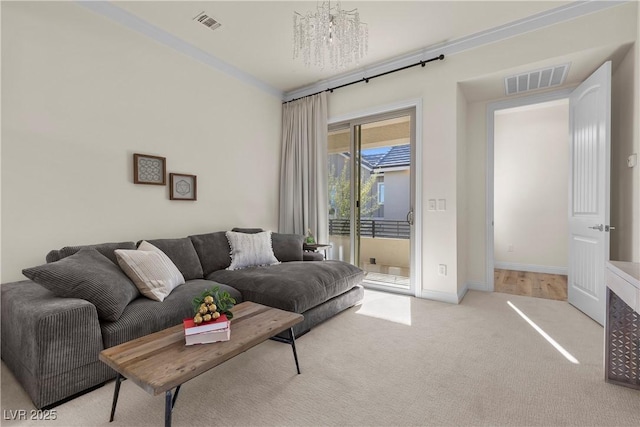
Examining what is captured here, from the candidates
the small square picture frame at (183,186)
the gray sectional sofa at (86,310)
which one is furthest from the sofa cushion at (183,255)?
the small square picture frame at (183,186)

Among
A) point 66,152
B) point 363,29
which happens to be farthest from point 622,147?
point 66,152

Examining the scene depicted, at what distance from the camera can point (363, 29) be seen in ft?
9.82

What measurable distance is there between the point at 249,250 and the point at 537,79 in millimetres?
3730

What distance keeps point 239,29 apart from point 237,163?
1.57 metres

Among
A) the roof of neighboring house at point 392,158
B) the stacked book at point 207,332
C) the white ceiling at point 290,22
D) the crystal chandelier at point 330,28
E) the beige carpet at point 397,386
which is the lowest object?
the beige carpet at point 397,386

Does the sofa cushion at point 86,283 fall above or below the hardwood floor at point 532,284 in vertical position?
above

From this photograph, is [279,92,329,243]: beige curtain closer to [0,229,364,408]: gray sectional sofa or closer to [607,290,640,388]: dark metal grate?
[0,229,364,408]: gray sectional sofa

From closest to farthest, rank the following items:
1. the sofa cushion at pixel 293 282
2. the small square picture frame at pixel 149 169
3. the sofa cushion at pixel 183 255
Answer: the sofa cushion at pixel 293 282 → the sofa cushion at pixel 183 255 → the small square picture frame at pixel 149 169

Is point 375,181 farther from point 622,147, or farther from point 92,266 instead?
point 92,266

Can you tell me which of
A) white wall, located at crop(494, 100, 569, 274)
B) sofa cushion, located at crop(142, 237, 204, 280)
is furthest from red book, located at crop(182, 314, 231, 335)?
white wall, located at crop(494, 100, 569, 274)

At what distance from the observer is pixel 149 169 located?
3014 mm

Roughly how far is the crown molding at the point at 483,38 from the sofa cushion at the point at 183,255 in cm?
289

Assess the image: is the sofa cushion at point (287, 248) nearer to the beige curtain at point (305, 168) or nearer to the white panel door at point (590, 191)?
the beige curtain at point (305, 168)

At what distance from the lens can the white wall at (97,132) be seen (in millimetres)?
2227
